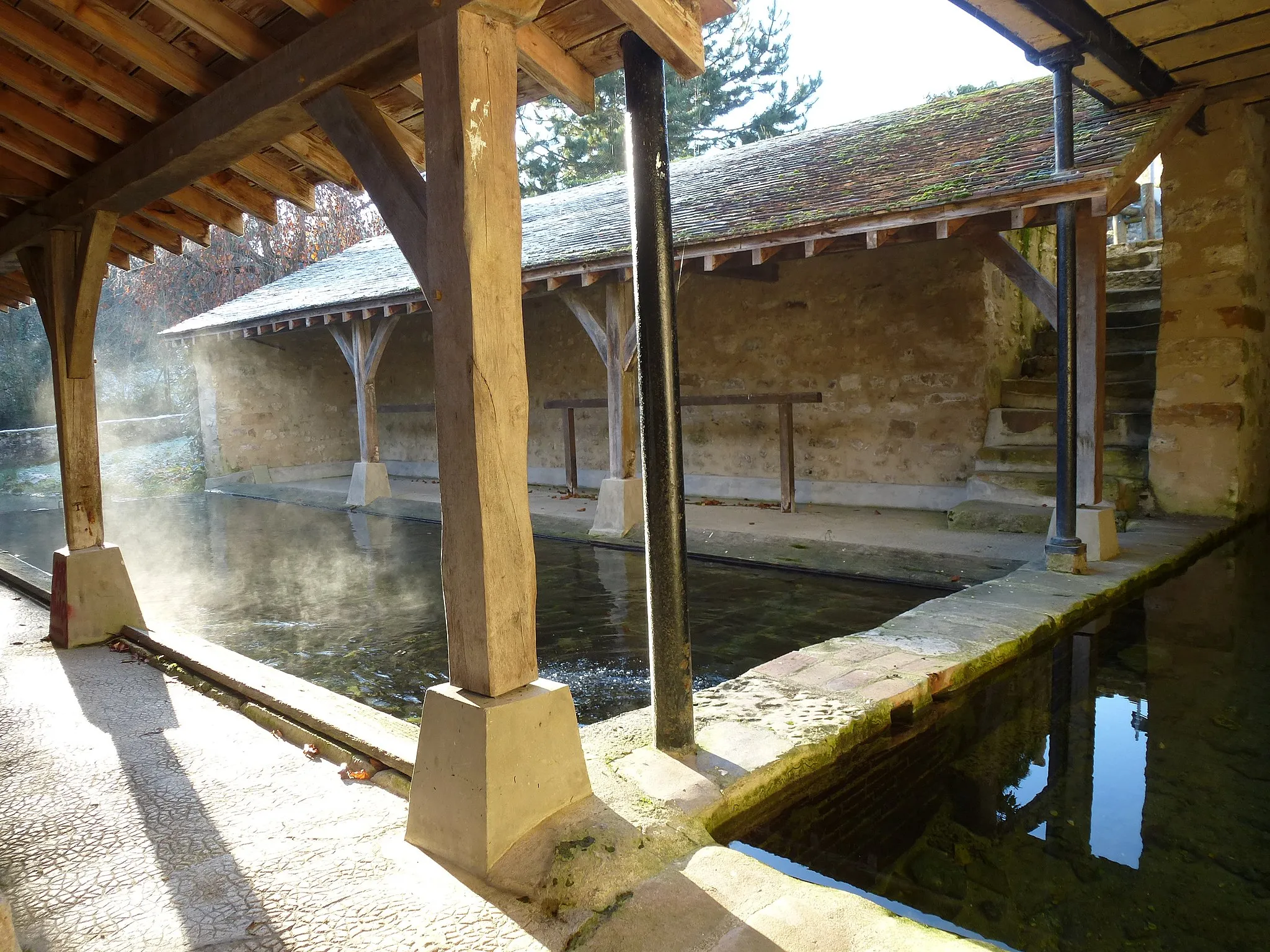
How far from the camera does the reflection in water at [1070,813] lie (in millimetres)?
2043

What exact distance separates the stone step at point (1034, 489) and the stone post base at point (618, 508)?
296 centimetres

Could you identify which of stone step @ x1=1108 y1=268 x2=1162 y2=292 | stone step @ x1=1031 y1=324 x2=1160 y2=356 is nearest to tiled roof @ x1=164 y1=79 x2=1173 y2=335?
stone step @ x1=1031 y1=324 x2=1160 y2=356

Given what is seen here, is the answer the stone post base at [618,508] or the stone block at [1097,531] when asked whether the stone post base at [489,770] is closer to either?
the stone block at [1097,531]

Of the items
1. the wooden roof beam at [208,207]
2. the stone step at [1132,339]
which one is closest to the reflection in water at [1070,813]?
the wooden roof beam at [208,207]

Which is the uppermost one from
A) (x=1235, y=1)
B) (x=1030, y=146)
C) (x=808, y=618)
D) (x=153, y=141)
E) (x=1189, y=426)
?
(x=1235, y=1)

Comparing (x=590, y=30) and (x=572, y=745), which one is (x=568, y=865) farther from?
(x=590, y=30)

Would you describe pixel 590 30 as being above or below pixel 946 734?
above

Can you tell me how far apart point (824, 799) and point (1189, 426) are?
19.0 ft

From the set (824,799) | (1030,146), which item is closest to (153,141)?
(824,799)

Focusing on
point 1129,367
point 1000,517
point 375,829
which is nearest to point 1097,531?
point 1000,517

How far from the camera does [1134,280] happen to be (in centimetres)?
876

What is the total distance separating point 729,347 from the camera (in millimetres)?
9172

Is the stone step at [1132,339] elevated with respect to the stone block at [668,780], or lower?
elevated

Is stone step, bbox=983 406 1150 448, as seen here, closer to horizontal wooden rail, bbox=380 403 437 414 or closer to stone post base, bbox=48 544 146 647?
stone post base, bbox=48 544 146 647
